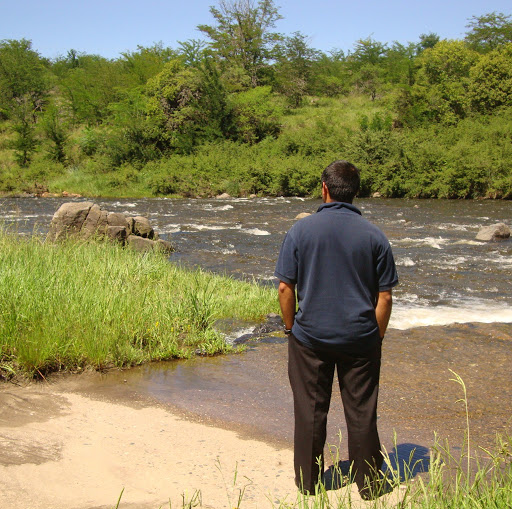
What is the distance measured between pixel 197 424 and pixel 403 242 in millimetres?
13041

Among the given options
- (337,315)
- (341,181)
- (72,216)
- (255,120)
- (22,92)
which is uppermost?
(22,92)

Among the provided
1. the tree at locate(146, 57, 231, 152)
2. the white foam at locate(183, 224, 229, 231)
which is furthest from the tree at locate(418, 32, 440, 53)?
the white foam at locate(183, 224, 229, 231)

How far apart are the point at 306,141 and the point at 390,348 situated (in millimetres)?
30818

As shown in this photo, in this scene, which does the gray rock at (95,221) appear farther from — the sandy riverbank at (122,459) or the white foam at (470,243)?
the white foam at (470,243)

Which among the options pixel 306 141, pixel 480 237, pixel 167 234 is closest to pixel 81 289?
pixel 167 234

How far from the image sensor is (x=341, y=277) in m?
3.42

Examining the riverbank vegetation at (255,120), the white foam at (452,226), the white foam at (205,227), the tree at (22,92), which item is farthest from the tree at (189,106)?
the white foam at (452,226)

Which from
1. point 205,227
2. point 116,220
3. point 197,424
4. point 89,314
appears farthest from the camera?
point 205,227

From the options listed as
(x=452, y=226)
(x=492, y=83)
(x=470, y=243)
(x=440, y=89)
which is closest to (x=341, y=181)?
(x=470, y=243)

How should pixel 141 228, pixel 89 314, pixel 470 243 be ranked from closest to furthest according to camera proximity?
pixel 89 314 → pixel 141 228 → pixel 470 243

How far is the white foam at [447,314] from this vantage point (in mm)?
8656

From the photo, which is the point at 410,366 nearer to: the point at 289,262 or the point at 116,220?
the point at 289,262

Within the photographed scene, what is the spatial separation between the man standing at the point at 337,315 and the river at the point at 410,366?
0.72 metres

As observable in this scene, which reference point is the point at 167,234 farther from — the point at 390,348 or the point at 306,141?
the point at 306,141
